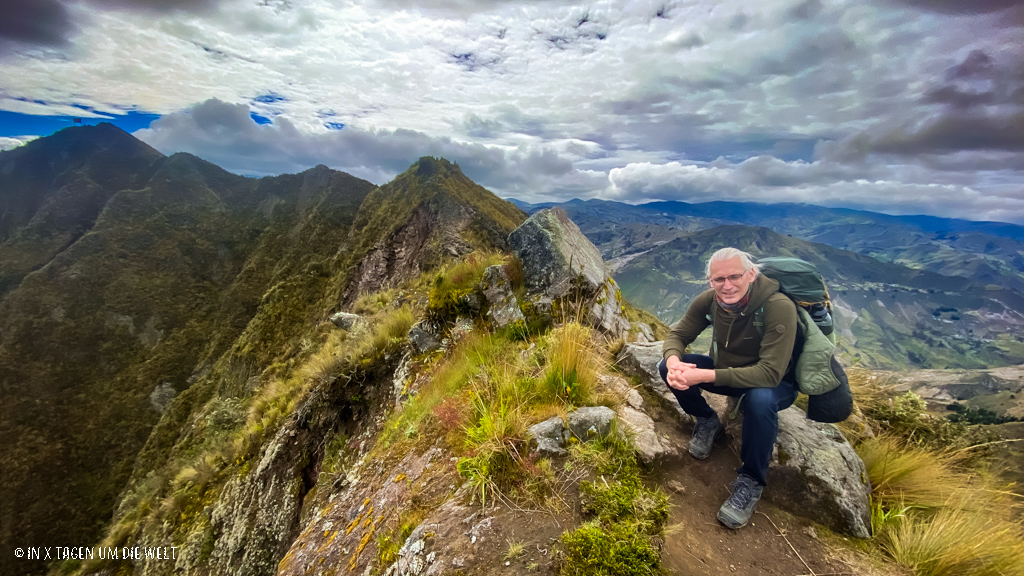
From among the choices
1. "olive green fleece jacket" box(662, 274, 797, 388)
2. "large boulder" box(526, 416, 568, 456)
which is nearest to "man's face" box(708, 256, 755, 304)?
"olive green fleece jacket" box(662, 274, 797, 388)

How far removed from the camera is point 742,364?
4258mm

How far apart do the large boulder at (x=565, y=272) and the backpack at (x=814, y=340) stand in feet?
10.9

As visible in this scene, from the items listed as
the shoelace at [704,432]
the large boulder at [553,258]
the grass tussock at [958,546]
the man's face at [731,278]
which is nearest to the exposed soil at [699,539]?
the shoelace at [704,432]

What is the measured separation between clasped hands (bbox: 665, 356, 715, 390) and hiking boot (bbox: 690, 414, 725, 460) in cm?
77

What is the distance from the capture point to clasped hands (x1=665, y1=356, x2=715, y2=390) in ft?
12.9

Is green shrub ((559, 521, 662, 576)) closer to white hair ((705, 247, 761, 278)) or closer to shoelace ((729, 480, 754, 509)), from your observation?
shoelace ((729, 480, 754, 509))

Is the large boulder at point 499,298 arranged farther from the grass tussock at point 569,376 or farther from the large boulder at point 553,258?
the grass tussock at point 569,376

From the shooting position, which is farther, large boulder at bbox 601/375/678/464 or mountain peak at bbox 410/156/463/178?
mountain peak at bbox 410/156/463/178

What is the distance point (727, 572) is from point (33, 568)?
71.1 m

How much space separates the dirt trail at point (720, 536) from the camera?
3.14 metres

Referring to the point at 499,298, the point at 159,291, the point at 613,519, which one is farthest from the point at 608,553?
the point at 159,291

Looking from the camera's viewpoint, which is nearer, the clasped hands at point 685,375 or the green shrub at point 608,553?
the green shrub at point 608,553

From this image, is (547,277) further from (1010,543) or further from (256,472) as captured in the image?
(256,472)

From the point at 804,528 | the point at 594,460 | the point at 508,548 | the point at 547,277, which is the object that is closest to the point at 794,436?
the point at 804,528
